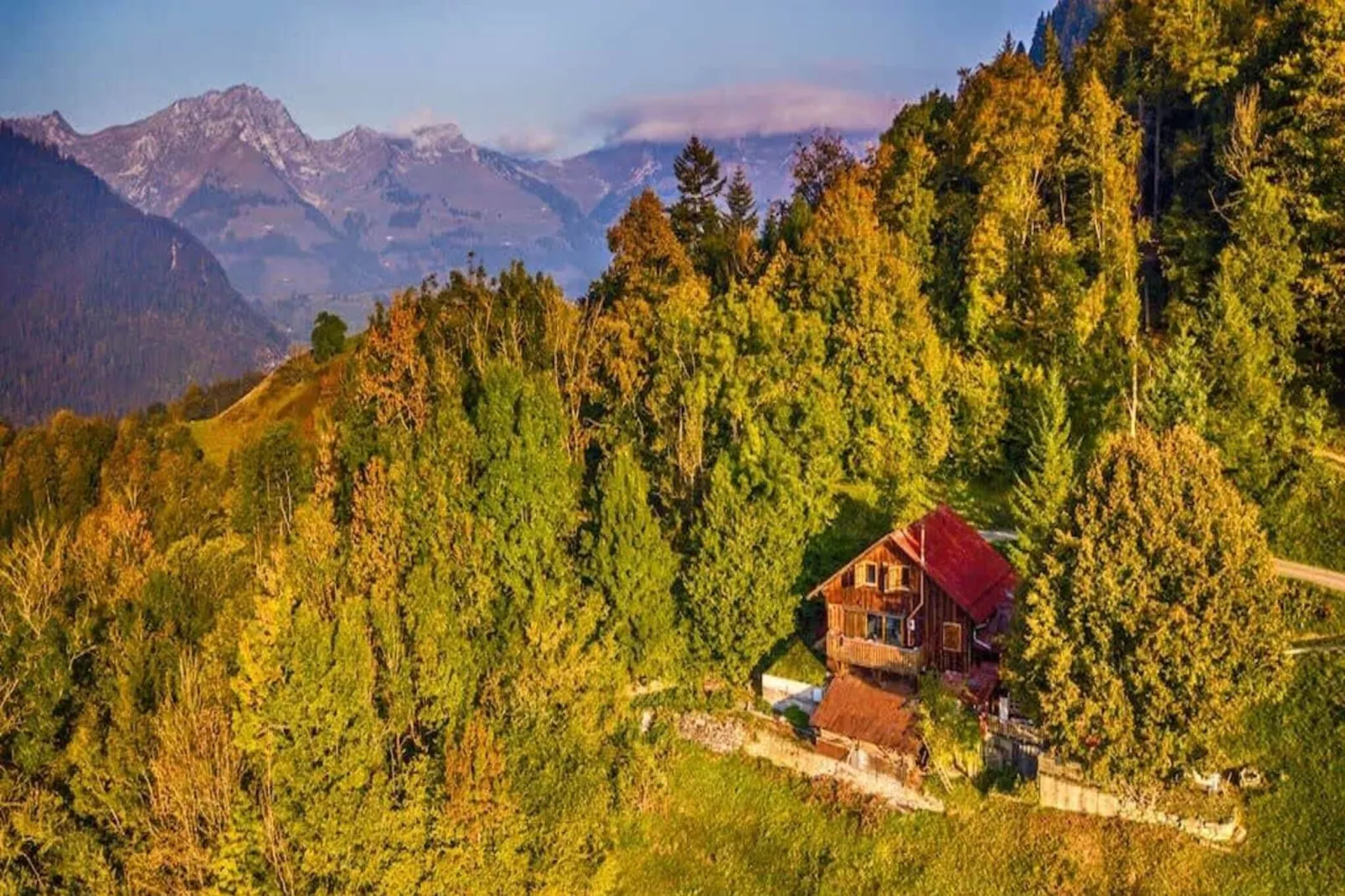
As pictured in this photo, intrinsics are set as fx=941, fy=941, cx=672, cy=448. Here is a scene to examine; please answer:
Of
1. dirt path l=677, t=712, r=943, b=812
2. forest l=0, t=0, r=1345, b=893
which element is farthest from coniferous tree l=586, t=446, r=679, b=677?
dirt path l=677, t=712, r=943, b=812

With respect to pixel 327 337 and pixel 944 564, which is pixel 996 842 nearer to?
pixel 944 564

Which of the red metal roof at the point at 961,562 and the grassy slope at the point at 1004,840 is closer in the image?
the grassy slope at the point at 1004,840

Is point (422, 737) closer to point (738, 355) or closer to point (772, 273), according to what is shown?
point (738, 355)

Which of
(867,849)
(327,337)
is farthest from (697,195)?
(867,849)

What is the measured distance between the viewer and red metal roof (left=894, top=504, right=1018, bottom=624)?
3959cm

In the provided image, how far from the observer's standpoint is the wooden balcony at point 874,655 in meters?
40.8

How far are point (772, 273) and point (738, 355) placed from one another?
6.98 metres

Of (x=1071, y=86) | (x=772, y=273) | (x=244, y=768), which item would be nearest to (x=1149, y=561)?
(x=244, y=768)

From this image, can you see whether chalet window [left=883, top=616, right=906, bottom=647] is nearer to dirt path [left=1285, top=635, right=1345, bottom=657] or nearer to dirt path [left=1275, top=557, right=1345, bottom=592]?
dirt path [left=1285, top=635, right=1345, bottom=657]

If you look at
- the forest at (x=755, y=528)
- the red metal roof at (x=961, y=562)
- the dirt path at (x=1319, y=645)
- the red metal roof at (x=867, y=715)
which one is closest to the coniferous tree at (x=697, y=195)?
the forest at (x=755, y=528)

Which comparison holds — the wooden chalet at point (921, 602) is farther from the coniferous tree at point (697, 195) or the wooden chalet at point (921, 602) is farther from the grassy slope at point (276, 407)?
the grassy slope at point (276, 407)

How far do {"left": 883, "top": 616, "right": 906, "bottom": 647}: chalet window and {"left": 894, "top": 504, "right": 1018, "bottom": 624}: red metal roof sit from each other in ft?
9.26

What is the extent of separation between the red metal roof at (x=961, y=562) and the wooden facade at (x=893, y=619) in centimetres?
47

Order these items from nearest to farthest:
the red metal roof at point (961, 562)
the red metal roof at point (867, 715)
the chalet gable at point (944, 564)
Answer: the red metal roof at point (867, 715), the red metal roof at point (961, 562), the chalet gable at point (944, 564)
